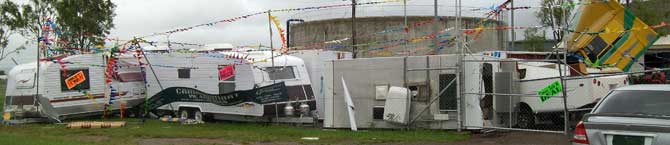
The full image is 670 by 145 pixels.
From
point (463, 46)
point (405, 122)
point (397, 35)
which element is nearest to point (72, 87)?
point (405, 122)

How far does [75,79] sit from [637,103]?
1634 centimetres

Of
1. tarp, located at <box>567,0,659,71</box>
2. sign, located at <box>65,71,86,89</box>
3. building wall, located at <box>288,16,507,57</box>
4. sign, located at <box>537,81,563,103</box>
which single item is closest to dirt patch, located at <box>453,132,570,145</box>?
sign, located at <box>537,81,563,103</box>

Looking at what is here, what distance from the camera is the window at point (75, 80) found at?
20.2 m

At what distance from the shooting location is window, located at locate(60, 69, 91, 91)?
66.4 ft

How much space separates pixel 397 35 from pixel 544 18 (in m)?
6.11

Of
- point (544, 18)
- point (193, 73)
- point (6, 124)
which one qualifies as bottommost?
point (6, 124)

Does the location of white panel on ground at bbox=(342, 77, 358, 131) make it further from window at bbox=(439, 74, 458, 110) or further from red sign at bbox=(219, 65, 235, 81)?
red sign at bbox=(219, 65, 235, 81)

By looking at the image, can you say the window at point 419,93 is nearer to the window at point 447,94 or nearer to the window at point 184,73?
the window at point 447,94

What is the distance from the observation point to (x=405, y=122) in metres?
15.5

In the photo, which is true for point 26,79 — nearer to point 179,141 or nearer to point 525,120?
point 179,141

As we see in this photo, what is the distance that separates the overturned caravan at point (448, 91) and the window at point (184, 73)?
562cm

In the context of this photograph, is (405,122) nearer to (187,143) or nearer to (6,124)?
(187,143)

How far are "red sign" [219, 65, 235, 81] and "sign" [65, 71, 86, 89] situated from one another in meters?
4.42

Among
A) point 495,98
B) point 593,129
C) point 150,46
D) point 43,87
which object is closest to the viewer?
point 593,129
